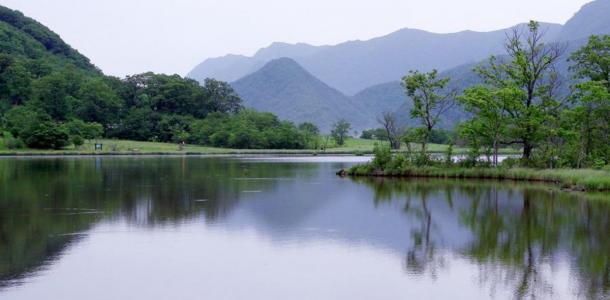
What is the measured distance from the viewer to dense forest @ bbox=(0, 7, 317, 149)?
315 feet

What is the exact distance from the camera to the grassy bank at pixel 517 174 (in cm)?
3012

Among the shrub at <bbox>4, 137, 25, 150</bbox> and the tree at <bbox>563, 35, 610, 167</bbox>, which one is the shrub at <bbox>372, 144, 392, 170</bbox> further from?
the shrub at <bbox>4, 137, 25, 150</bbox>

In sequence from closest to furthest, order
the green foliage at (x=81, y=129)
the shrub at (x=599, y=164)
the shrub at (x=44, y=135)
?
the shrub at (x=599, y=164), the shrub at (x=44, y=135), the green foliage at (x=81, y=129)

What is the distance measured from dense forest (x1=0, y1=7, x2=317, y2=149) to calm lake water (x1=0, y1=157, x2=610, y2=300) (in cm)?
6902

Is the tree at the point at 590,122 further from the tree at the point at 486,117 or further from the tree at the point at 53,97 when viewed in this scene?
the tree at the point at 53,97

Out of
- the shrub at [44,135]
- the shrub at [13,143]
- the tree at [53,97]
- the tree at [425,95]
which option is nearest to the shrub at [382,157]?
the tree at [425,95]

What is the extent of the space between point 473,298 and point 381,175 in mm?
30421

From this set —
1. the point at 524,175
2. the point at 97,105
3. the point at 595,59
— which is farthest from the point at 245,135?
the point at 524,175

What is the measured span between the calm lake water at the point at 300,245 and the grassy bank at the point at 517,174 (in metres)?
2.85

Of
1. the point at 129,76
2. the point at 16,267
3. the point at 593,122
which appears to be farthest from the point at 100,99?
the point at 16,267

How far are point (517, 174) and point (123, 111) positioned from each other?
91.8 metres

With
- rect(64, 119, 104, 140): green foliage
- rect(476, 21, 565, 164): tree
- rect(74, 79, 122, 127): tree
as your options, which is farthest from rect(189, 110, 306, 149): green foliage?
rect(476, 21, 565, 164): tree

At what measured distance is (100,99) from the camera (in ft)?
370

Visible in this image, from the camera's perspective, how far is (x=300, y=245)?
51.8ft
